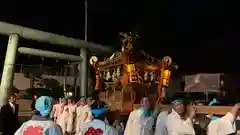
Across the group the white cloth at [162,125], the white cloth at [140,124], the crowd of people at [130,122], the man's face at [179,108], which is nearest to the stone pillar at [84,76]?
the crowd of people at [130,122]

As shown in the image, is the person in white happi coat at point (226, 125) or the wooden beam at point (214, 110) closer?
the person in white happi coat at point (226, 125)

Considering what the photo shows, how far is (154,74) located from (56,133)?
7.08 metres

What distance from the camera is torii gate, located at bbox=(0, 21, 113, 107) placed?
1080cm

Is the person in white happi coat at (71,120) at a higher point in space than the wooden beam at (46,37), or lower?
lower

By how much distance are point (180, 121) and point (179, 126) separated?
3.1 inches

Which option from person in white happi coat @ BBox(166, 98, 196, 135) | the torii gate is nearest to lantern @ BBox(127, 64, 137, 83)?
the torii gate

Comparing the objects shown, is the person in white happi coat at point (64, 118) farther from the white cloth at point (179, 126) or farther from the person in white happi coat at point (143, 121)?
the white cloth at point (179, 126)

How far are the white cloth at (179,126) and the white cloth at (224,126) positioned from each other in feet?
1.43

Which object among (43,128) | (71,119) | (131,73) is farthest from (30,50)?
(43,128)

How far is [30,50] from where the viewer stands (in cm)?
1315

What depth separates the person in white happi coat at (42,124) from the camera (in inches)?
154

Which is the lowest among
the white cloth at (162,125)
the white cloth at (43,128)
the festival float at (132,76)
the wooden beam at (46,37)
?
the white cloth at (162,125)

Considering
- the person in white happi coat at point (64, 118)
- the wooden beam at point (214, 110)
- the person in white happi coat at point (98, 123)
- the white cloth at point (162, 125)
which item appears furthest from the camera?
the person in white happi coat at point (64, 118)

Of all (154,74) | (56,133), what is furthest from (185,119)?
(154,74)
